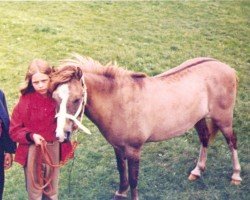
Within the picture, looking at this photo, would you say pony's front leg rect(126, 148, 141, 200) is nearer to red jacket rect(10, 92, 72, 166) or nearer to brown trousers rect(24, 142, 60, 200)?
brown trousers rect(24, 142, 60, 200)

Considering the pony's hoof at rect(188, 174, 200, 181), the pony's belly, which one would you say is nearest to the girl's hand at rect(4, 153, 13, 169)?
the pony's belly

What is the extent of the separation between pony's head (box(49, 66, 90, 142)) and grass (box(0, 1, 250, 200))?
51.8 inches

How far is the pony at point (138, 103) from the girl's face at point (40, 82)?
62 millimetres

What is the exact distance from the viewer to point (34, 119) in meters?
3.99

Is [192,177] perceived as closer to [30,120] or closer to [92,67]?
[92,67]

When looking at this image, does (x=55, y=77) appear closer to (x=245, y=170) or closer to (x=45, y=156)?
(x=45, y=156)

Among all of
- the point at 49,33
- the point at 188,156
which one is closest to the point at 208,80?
the point at 188,156

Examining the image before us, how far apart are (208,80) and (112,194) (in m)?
1.94

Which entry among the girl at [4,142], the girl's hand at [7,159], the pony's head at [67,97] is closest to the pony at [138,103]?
the pony's head at [67,97]

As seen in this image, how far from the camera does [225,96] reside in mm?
5449

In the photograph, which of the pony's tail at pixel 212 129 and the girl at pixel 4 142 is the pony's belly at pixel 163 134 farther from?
the girl at pixel 4 142

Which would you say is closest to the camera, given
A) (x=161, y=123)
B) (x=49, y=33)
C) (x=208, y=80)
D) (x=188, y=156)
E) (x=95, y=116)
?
(x=95, y=116)

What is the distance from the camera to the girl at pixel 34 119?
3.94 meters

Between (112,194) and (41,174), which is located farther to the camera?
(112,194)
